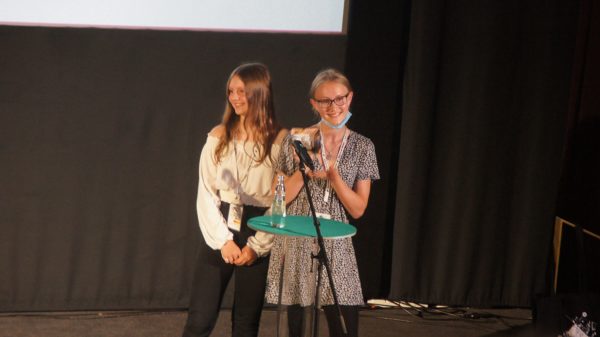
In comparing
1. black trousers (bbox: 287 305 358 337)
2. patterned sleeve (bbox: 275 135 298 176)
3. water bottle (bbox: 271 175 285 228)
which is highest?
patterned sleeve (bbox: 275 135 298 176)

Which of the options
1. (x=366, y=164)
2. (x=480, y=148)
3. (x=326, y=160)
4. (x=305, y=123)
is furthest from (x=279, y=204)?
(x=480, y=148)

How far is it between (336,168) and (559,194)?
2492 millimetres

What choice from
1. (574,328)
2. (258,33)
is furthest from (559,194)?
(258,33)

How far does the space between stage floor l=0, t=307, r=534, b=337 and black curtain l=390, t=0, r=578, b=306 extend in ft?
0.40

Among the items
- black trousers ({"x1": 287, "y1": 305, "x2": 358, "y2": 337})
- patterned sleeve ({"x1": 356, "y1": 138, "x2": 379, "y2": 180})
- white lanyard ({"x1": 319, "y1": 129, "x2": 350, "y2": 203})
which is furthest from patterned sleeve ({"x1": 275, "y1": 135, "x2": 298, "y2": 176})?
black trousers ({"x1": 287, "y1": 305, "x2": 358, "y2": 337})

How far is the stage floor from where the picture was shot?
4305mm

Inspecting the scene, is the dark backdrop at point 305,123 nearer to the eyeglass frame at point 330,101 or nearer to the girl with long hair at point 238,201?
the girl with long hair at point 238,201

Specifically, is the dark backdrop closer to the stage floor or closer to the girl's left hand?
the stage floor

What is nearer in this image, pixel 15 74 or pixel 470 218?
pixel 15 74

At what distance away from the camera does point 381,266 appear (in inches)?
197

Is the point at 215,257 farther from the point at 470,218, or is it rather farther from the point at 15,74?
the point at 470,218

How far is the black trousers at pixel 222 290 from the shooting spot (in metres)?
3.41

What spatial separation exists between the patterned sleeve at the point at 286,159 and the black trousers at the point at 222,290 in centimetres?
22

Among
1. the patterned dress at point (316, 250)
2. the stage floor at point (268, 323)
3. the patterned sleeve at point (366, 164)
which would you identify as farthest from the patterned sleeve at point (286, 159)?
the stage floor at point (268, 323)
